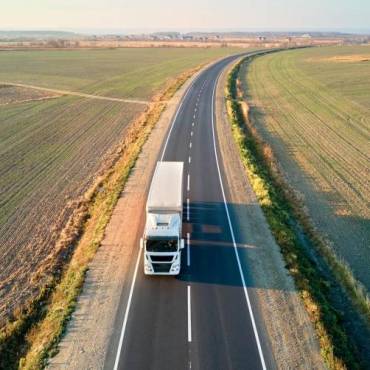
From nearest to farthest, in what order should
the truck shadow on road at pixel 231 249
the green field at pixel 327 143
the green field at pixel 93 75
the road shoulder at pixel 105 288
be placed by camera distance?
the road shoulder at pixel 105 288 → the truck shadow on road at pixel 231 249 → the green field at pixel 327 143 → the green field at pixel 93 75

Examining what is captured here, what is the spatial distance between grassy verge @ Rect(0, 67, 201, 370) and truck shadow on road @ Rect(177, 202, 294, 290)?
562cm

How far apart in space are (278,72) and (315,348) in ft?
313

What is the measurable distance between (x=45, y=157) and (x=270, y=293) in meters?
28.9

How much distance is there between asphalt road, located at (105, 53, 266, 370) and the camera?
1733 centimetres

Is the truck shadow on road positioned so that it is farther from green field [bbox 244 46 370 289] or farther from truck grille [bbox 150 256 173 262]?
green field [bbox 244 46 370 289]

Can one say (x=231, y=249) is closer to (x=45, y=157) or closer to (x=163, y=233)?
(x=163, y=233)

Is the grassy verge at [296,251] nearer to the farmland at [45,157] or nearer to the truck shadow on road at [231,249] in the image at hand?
the truck shadow on road at [231,249]

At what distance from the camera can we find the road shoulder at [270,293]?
17.7 m

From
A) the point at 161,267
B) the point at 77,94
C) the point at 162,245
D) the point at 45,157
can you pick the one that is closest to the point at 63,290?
the point at 161,267

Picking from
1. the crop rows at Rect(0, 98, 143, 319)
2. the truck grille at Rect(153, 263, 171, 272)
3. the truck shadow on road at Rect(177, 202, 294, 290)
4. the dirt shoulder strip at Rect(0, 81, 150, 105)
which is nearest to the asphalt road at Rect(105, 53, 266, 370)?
the truck shadow on road at Rect(177, 202, 294, 290)

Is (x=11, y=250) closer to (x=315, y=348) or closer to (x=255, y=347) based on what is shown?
(x=255, y=347)

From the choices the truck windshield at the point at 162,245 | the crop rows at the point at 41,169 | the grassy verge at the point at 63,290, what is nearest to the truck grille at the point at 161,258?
the truck windshield at the point at 162,245

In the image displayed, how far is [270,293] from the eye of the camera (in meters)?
21.4

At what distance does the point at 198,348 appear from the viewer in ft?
58.3
